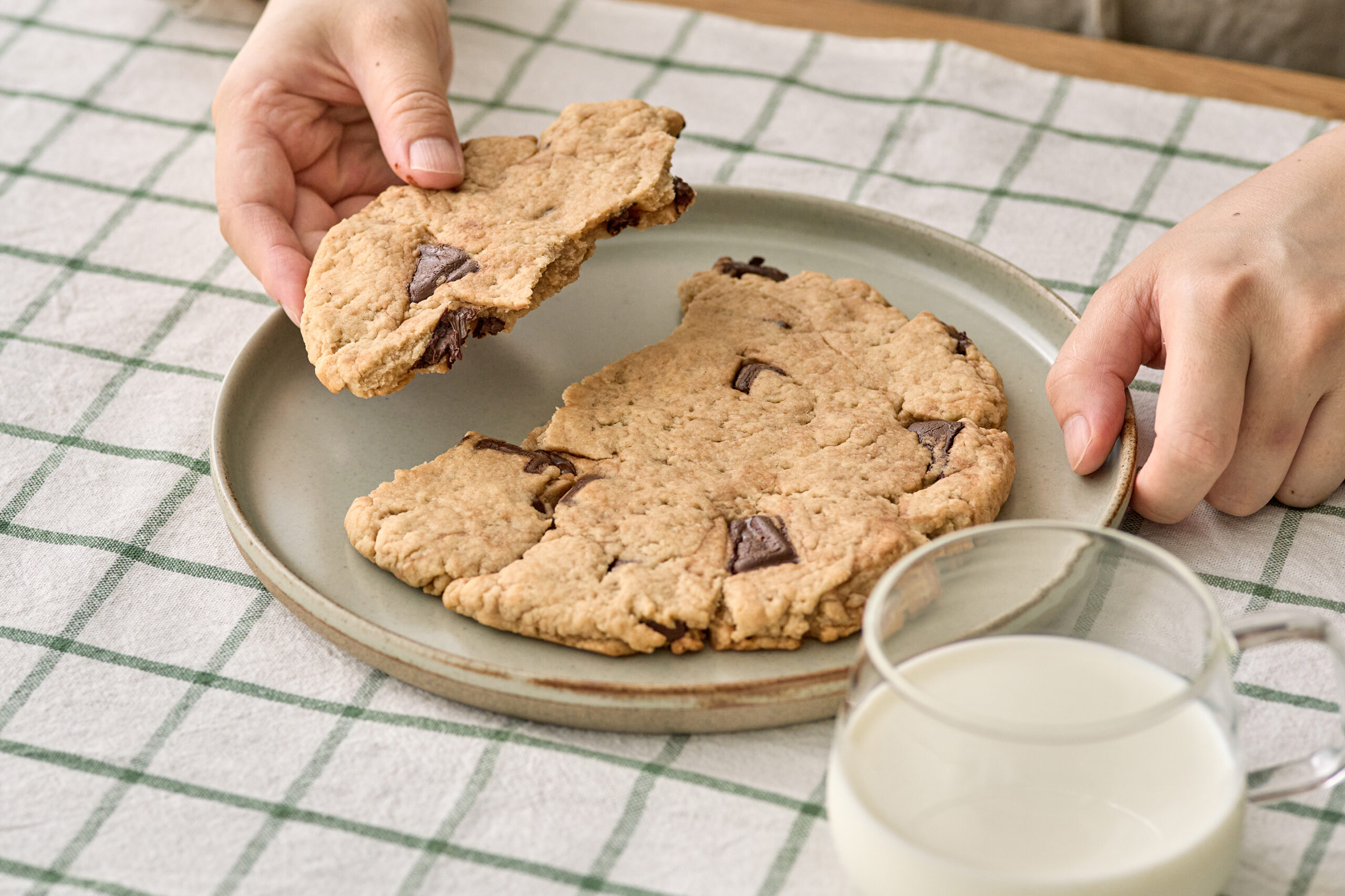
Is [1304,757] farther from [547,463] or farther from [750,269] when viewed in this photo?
[750,269]

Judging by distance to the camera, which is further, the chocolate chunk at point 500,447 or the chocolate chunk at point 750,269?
the chocolate chunk at point 750,269

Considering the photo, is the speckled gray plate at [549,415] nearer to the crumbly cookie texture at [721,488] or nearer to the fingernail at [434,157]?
the crumbly cookie texture at [721,488]

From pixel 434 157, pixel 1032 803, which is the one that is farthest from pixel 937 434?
pixel 434 157

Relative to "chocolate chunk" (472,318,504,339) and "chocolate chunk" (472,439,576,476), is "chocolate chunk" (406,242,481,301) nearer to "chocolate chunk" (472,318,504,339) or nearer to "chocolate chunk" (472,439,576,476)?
"chocolate chunk" (472,318,504,339)

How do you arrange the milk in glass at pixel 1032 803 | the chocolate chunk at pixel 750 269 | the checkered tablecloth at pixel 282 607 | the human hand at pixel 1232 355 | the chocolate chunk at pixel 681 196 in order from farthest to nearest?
the chocolate chunk at pixel 750 269
the chocolate chunk at pixel 681 196
the human hand at pixel 1232 355
the checkered tablecloth at pixel 282 607
the milk in glass at pixel 1032 803

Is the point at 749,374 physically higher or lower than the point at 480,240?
lower

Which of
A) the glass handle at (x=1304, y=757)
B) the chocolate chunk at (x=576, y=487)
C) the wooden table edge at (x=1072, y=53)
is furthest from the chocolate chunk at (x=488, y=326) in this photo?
the wooden table edge at (x=1072, y=53)
